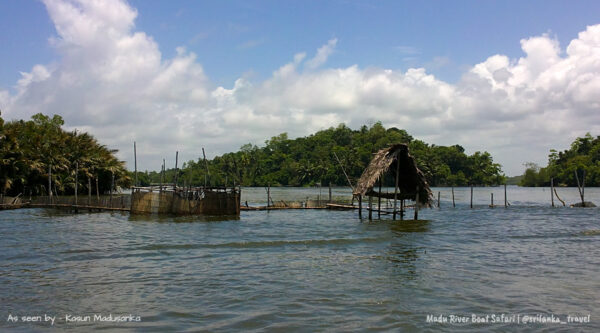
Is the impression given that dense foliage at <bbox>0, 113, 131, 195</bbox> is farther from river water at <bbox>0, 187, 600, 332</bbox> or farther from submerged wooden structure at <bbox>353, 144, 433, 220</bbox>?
submerged wooden structure at <bbox>353, 144, 433, 220</bbox>

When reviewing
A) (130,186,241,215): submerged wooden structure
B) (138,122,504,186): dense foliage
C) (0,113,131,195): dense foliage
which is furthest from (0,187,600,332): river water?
(138,122,504,186): dense foliage

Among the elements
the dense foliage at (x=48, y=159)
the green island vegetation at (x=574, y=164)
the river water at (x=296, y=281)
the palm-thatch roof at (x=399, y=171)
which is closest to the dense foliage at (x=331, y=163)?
the green island vegetation at (x=574, y=164)

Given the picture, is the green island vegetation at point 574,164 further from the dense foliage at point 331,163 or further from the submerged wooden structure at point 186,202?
the submerged wooden structure at point 186,202

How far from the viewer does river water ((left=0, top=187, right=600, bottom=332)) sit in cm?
671

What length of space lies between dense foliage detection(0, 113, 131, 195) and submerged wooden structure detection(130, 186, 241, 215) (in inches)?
453

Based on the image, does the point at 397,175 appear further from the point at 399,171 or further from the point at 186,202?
the point at 186,202

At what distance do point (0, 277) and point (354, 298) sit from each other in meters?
7.84

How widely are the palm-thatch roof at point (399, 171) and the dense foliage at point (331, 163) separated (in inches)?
2646

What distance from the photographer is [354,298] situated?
7805 millimetres

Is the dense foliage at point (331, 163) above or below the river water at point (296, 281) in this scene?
above

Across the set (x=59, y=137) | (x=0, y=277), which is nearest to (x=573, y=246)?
(x=0, y=277)

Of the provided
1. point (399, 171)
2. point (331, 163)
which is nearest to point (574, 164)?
point (331, 163)

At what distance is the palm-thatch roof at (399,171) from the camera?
1961 cm

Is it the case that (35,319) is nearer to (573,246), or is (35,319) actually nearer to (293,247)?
(293,247)
